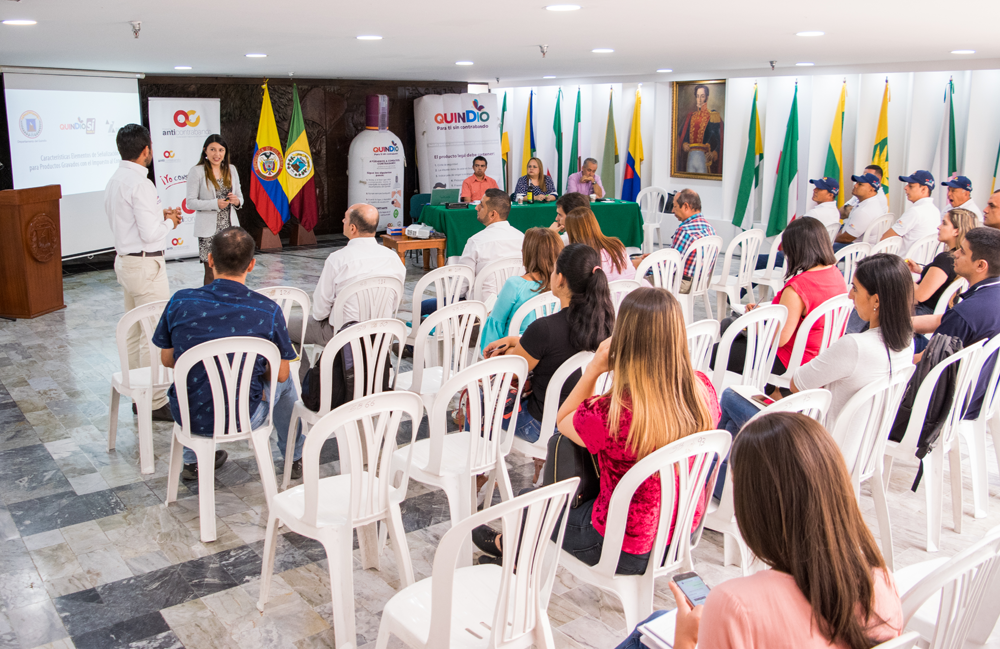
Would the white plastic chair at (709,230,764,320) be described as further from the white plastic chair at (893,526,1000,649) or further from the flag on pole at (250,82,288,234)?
the flag on pole at (250,82,288,234)

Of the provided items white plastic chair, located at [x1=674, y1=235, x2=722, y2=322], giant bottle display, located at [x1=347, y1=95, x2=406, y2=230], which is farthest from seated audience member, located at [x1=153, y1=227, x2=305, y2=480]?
giant bottle display, located at [x1=347, y1=95, x2=406, y2=230]

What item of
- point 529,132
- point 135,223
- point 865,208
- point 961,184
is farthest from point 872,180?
point 529,132

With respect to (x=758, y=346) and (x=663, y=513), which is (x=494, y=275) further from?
(x=663, y=513)

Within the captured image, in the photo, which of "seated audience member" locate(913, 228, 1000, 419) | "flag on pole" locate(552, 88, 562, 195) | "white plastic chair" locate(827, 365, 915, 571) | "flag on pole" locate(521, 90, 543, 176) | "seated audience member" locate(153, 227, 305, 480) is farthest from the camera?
"flag on pole" locate(521, 90, 543, 176)

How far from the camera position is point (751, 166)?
988 centimetres

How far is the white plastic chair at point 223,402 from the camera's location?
298 centimetres

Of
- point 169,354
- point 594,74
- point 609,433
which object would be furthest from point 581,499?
point 594,74

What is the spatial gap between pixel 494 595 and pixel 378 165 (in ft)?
29.7

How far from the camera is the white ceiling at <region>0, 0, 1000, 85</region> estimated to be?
148 inches

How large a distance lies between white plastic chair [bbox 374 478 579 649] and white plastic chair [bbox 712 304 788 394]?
5.84ft

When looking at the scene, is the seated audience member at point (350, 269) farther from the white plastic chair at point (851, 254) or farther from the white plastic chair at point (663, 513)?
the white plastic chair at point (851, 254)

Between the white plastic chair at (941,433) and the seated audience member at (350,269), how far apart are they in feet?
8.52

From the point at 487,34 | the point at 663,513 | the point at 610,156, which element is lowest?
the point at 663,513

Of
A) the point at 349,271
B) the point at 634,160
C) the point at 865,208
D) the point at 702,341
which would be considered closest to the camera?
the point at 702,341
